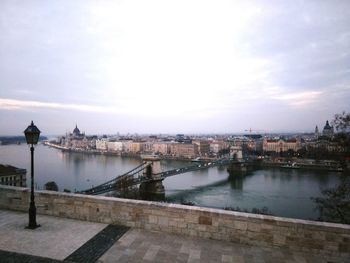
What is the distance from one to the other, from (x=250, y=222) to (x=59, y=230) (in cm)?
254

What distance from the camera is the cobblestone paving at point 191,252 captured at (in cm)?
323

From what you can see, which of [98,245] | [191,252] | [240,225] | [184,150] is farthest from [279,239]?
[184,150]

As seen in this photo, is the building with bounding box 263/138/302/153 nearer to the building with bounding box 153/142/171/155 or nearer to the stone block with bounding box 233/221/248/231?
the building with bounding box 153/142/171/155

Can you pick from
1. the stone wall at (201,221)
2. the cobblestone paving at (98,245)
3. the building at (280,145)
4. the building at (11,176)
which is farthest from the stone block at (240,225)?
the building at (280,145)

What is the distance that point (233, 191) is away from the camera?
3159 centimetres

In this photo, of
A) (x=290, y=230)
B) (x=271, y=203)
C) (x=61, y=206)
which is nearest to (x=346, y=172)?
(x=290, y=230)

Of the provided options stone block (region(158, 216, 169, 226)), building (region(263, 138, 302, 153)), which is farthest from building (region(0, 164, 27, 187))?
building (region(263, 138, 302, 153))

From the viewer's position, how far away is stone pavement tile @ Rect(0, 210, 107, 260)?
10.9ft

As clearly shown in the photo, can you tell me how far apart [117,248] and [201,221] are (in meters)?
1.12

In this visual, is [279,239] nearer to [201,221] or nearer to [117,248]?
[201,221]

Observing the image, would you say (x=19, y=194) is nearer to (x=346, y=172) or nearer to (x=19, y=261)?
(x=19, y=261)

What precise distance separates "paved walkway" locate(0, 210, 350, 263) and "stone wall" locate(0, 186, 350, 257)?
0.11 m

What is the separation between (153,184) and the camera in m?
32.4

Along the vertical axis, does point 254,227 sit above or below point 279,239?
above
